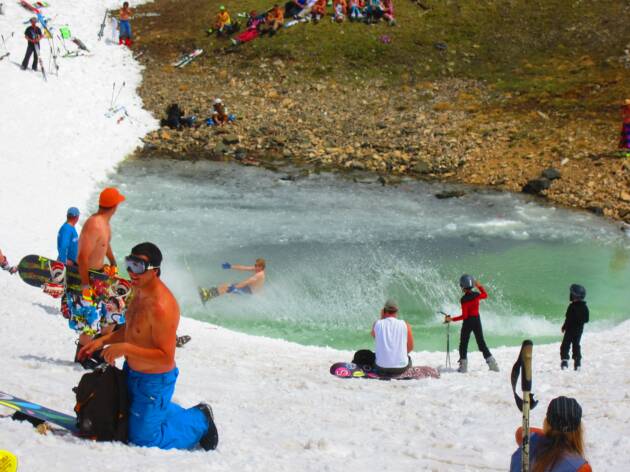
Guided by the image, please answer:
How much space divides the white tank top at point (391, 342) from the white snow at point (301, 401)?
31cm

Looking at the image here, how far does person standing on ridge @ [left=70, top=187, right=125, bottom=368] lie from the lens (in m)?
8.36

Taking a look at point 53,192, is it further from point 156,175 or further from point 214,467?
point 214,467

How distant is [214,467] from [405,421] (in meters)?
2.65

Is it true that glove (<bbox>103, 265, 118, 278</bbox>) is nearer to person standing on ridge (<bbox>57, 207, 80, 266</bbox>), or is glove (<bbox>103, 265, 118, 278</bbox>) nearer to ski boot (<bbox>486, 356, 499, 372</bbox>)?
person standing on ridge (<bbox>57, 207, 80, 266</bbox>)

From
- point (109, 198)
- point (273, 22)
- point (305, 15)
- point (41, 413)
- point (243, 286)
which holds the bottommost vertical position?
point (243, 286)

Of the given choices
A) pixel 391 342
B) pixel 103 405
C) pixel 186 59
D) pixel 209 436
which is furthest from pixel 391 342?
pixel 186 59

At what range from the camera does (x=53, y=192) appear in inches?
732

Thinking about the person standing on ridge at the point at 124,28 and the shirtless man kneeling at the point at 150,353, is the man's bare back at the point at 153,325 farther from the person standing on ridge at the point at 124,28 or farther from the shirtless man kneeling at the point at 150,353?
the person standing on ridge at the point at 124,28

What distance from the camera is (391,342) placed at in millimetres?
9805

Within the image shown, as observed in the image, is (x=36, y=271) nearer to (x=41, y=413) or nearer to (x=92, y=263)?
(x=92, y=263)

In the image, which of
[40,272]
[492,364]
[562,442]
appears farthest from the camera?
[40,272]

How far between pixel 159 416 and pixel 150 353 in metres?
0.64

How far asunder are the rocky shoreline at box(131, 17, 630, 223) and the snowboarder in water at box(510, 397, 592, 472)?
1579cm

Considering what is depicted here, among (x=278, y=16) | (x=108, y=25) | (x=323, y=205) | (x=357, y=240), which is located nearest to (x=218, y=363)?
(x=357, y=240)
